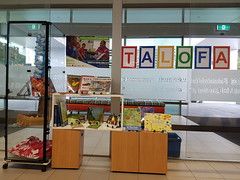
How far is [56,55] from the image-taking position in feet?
16.2

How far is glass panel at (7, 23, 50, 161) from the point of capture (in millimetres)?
4184

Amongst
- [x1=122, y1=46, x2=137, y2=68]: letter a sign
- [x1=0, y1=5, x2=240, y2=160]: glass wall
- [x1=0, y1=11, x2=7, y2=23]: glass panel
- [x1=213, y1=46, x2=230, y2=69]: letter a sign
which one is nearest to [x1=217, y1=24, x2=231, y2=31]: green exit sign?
[x1=0, y1=5, x2=240, y2=160]: glass wall

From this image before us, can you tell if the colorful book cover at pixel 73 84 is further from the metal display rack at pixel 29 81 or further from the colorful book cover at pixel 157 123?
the colorful book cover at pixel 157 123

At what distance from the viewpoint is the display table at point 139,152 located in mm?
3859

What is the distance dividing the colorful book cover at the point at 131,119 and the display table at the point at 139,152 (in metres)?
0.15

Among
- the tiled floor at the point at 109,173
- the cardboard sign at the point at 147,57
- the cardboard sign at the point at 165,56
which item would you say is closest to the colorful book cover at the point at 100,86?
the cardboard sign at the point at 147,57

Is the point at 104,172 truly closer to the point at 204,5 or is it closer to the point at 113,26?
the point at 113,26

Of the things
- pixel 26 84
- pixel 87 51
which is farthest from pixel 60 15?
pixel 26 84

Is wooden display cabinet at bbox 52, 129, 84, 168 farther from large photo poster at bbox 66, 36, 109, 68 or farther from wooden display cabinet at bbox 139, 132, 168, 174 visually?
large photo poster at bbox 66, 36, 109, 68

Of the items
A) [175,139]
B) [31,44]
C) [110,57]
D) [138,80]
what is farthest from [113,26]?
[175,139]

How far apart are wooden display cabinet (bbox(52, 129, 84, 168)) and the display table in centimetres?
52

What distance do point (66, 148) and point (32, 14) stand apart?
8.86 feet

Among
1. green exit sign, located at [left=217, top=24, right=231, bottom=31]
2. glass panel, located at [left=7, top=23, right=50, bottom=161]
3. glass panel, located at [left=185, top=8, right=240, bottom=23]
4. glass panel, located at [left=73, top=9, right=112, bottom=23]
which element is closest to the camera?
glass panel, located at [left=7, top=23, right=50, bottom=161]

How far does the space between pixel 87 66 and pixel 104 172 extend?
71.3 inches
